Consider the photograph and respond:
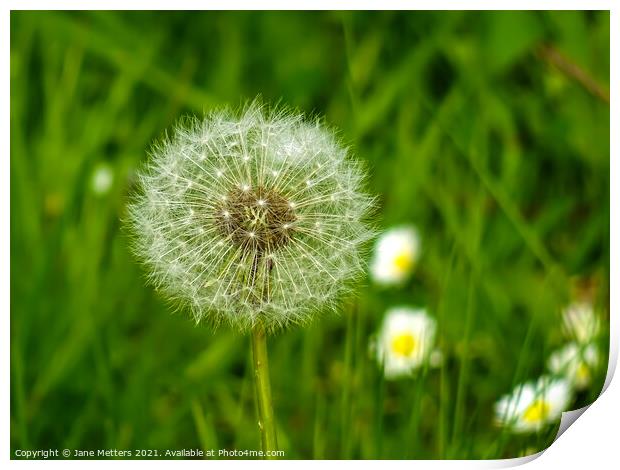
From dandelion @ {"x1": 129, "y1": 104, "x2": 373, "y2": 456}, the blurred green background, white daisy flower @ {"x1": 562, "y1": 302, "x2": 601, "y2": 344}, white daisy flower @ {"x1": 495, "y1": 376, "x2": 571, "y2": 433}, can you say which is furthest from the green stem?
white daisy flower @ {"x1": 562, "y1": 302, "x2": 601, "y2": 344}

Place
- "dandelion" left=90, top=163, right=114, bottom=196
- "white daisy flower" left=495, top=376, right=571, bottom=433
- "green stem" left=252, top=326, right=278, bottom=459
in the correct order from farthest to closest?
1. "dandelion" left=90, top=163, right=114, bottom=196
2. "white daisy flower" left=495, top=376, right=571, bottom=433
3. "green stem" left=252, top=326, right=278, bottom=459

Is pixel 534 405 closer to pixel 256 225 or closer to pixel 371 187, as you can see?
pixel 371 187

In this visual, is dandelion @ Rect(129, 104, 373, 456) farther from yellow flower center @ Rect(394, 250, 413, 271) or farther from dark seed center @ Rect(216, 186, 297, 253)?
yellow flower center @ Rect(394, 250, 413, 271)

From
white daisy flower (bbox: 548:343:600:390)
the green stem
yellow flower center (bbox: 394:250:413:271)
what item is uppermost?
yellow flower center (bbox: 394:250:413:271)

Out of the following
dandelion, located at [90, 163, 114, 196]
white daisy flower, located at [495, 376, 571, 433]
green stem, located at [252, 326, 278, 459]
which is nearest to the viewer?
green stem, located at [252, 326, 278, 459]

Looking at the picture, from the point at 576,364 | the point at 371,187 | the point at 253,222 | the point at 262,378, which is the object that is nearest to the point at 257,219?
the point at 253,222
